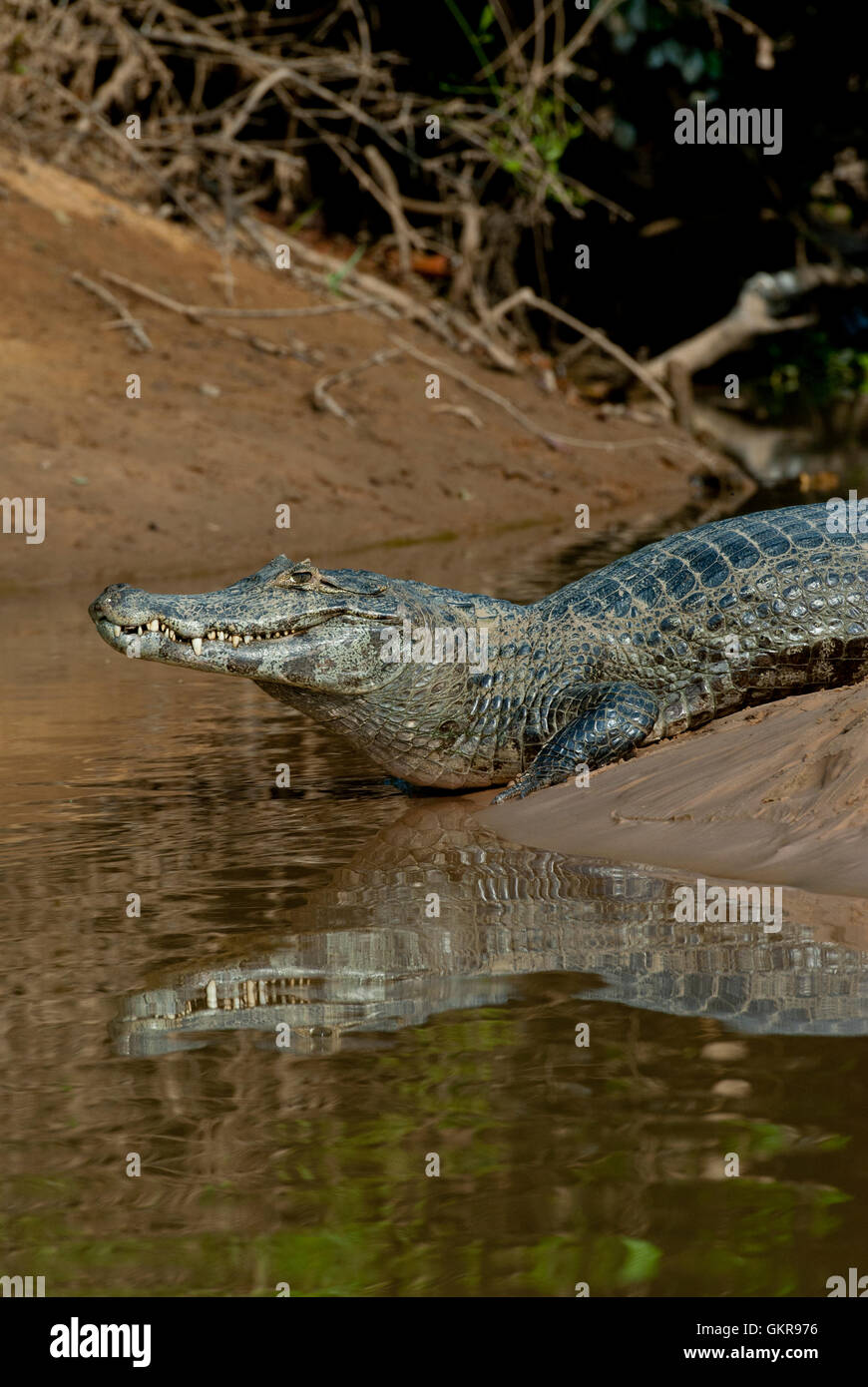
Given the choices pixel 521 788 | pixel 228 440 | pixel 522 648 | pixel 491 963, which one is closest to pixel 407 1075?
pixel 491 963

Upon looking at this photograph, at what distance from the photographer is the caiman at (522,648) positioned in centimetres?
605

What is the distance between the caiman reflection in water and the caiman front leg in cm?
91

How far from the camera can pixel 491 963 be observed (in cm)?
410

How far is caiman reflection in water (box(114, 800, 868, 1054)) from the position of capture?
3.67 metres

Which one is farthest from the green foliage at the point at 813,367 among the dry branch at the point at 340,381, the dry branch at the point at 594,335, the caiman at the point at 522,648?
the caiman at the point at 522,648

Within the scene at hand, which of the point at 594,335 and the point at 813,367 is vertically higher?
the point at 813,367

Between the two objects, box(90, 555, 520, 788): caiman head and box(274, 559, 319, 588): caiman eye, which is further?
box(274, 559, 319, 588): caiman eye

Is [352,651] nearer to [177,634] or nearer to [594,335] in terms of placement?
[177,634]

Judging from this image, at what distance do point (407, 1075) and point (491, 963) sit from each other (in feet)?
2.45

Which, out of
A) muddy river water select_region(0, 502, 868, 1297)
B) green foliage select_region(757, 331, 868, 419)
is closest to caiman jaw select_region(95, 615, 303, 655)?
muddy river water select_region(0, 502, 868, 1297)

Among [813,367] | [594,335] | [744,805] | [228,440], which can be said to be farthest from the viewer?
[813,367]

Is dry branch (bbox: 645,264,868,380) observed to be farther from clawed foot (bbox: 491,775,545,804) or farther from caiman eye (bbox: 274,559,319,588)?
clawed foot (bbox: 491,775,545,804)

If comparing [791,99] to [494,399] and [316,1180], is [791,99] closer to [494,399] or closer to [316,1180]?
[494,399]
